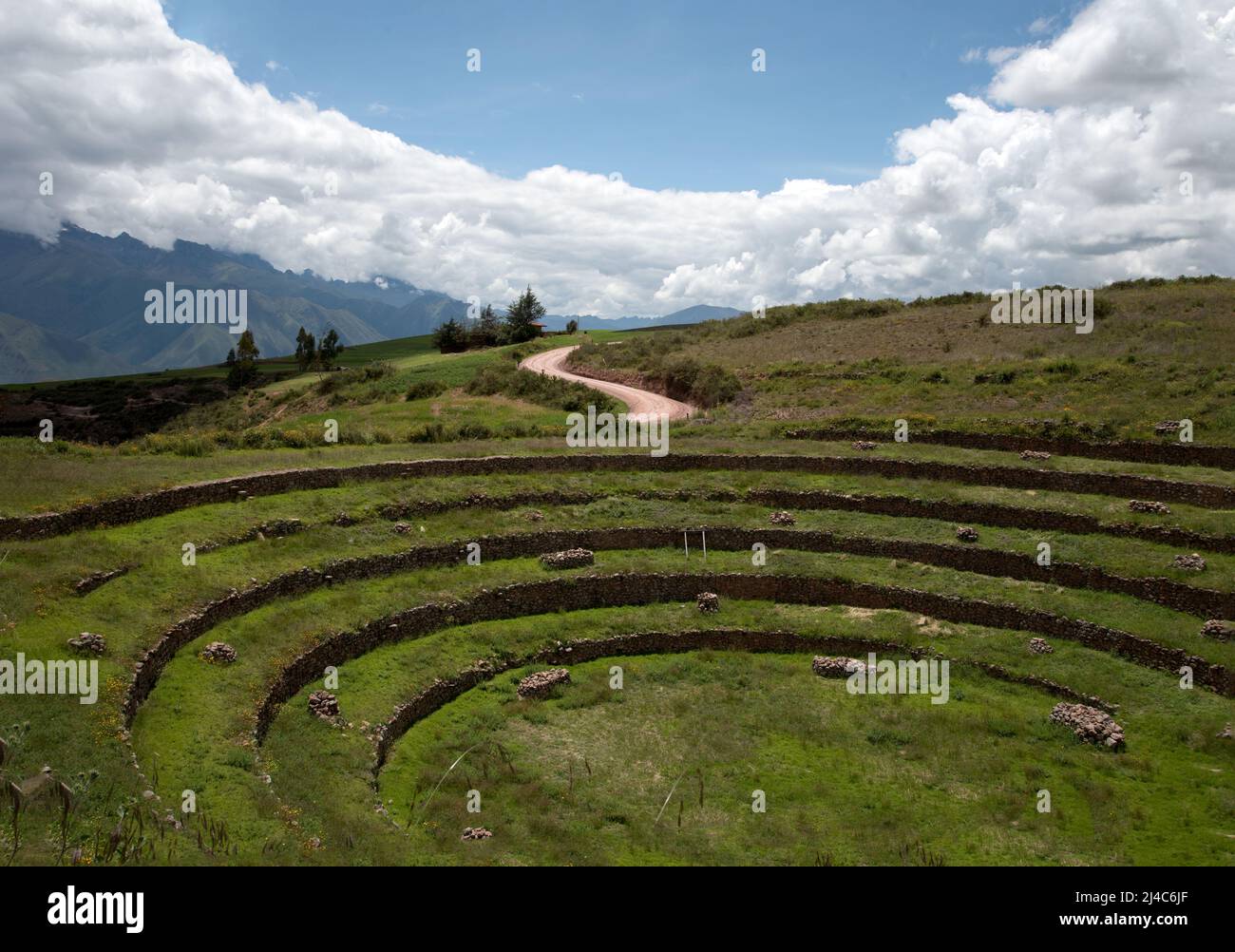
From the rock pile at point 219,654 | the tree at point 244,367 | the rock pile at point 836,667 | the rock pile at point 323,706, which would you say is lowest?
the rock pile at point 836,667

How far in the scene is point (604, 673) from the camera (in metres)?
26.9

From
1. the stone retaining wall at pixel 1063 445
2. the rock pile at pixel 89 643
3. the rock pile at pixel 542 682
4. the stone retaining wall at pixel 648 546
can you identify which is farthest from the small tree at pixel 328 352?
the rock pile at pixel 89 643

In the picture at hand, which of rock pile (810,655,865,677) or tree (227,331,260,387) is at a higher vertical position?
tree (227,331,260,387)

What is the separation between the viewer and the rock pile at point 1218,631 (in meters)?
25.2

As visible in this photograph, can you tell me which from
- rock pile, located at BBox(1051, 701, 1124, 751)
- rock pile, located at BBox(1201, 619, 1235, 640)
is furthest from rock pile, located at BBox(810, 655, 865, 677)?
rock pile, located at BBox(1201, 619, 1235, 640)

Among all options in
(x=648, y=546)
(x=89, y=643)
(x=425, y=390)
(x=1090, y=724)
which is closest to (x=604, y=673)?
(x=648, y=546)

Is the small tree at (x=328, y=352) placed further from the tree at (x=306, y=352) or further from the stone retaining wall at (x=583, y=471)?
the stone retaining wall at (x=583, y=471)

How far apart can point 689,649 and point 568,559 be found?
5857 millimetres

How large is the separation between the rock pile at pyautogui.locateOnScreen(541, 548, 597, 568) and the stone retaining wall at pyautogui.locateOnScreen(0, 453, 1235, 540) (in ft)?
27.7

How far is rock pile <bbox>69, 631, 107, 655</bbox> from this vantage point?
19.5 m

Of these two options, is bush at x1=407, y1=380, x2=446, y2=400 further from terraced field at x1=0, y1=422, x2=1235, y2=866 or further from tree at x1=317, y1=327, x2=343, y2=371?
tree at x1=317, y1=327, x2=343, y2=371

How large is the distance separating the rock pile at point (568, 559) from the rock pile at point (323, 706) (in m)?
11.0

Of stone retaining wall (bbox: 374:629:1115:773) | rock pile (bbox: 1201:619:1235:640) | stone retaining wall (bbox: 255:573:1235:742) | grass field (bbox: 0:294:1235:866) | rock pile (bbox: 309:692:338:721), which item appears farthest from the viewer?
rock pile (bbox: 1201:619:1235:640)
